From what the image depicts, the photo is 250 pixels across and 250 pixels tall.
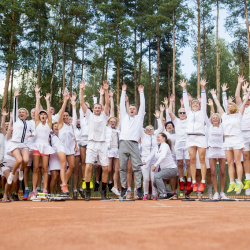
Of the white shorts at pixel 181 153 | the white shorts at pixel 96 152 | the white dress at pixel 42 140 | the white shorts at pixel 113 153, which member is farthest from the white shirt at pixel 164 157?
the white dress at pixel 42 140

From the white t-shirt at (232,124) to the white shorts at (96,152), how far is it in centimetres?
305

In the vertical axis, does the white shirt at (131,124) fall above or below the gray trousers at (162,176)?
above

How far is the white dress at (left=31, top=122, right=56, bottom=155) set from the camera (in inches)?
382

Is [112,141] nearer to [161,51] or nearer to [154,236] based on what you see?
[154,236]

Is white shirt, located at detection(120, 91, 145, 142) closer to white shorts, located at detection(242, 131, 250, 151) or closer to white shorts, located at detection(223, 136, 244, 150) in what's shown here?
white shorts, located at detection(223, 136, 244, 150)

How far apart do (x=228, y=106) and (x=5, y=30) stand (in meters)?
22.6

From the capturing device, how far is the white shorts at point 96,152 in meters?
9.35

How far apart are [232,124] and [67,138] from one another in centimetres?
420

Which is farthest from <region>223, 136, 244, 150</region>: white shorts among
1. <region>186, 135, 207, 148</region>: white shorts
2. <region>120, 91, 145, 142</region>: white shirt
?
<region>120, 91, 145, 142</region>: white shirt

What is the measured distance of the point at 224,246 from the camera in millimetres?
2803

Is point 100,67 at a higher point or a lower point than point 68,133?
higher

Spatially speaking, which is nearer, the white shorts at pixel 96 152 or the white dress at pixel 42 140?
the white shorts at pixel 96 152

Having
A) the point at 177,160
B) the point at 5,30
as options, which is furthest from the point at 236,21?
the point at 177,160

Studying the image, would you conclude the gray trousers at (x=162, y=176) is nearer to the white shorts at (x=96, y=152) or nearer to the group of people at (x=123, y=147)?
the group of people at (x=123, y=147)
